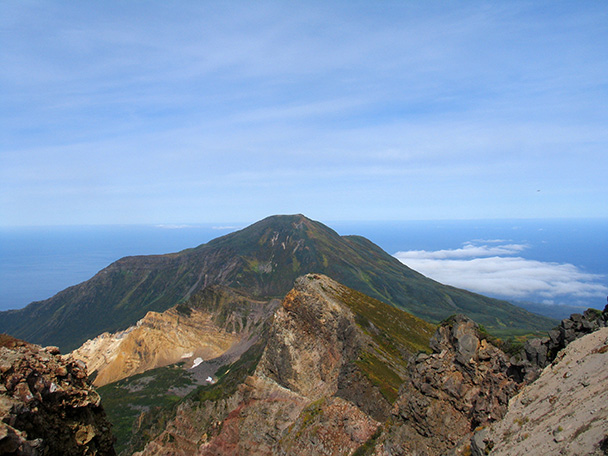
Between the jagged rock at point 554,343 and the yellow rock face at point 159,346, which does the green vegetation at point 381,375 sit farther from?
the yellow rock face at point 159,346

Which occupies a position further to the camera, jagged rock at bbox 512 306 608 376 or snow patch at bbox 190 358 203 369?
snow patch at bbox 190 358 203 369

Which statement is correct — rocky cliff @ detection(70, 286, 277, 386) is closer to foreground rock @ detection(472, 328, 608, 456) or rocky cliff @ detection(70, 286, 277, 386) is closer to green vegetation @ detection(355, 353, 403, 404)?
green vegetation @ detection(355, 353, 403, 404)

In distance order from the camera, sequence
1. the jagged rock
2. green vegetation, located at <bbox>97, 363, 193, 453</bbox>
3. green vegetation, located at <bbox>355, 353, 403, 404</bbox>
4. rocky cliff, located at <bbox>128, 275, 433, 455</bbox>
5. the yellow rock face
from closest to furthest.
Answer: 1. the jagged rock
2. green vegetation, located at <bbox>355, 353, 403, 404</bbox>
3. rocky cliff, located at <bbox>128, 275, 433, 455</bbox>
4. green vegetation, located at <bbox>97, 363, 193, 453</bbox>
5. the yellow rock face

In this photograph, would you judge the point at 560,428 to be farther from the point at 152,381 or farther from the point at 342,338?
the point at 152,381

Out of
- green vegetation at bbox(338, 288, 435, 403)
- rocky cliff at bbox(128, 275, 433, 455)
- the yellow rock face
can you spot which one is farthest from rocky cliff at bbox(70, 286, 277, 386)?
green vegetation at bbox(338, 288, 435, 403)

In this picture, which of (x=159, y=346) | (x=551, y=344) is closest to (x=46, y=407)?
(x=551, y=344)

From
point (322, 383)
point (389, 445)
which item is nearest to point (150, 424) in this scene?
point (322, 383)
